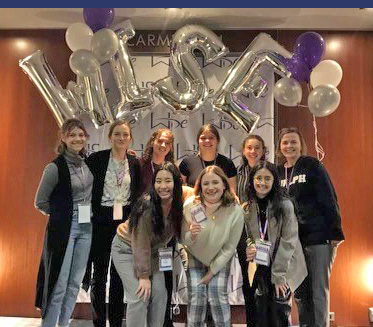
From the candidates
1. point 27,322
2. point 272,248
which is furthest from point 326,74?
point 27,322

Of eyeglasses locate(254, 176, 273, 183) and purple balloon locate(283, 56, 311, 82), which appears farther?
purple balloon locate(283, 56, 311, 82)

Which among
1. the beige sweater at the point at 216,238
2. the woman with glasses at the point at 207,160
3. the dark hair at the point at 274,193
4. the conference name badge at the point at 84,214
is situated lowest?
the beige sweater at the point at 216,238

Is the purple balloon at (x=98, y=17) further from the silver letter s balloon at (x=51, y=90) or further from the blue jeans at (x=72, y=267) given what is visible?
the blue jeans at (x=72, y=267)

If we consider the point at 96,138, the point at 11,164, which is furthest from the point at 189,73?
the point at 11,164

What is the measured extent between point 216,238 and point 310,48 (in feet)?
5.72

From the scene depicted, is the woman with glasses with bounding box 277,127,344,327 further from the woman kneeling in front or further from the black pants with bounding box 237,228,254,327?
the woman kneeling in front

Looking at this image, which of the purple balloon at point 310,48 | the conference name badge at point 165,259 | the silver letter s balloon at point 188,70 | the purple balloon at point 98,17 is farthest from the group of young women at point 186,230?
the purple balloon at point 98,17

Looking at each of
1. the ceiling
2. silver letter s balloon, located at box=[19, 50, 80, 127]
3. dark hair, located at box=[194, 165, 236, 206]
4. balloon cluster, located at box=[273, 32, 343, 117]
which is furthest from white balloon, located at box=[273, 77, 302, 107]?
silver letter s balloon, located at box=[19, 50, 80, 127]

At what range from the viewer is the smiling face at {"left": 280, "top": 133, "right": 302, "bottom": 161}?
2.64 meters

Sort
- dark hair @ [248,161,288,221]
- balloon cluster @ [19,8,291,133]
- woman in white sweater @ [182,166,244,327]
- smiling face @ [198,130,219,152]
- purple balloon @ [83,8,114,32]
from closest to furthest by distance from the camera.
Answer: woman in white sweater @ [182,166,244,327], dark hair @ [248,161,288,221], smiling face @ [198,130,219,152], purple balloon @ [83,8,114,32], balloon cluster @ [19,8,291,133]

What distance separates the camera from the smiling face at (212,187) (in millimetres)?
2332

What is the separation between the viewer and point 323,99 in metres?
2.99

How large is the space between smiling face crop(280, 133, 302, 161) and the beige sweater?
614 mm

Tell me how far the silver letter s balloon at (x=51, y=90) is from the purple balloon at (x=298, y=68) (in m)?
1.73
